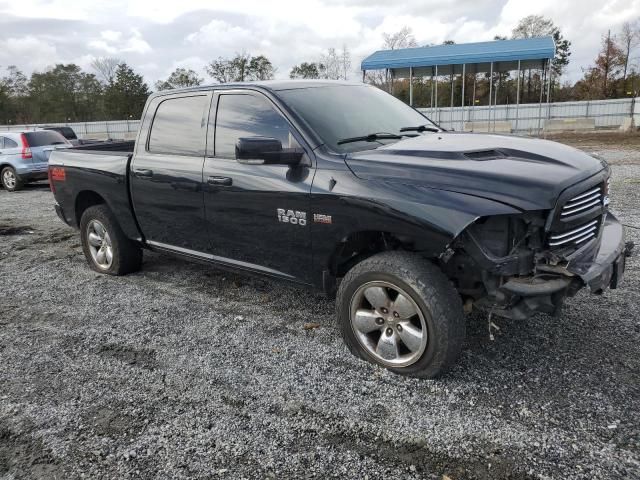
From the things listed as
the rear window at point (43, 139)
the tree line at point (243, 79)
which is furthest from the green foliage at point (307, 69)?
the rear window at point (43, 139)

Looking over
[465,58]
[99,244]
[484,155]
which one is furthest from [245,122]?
[465,58]

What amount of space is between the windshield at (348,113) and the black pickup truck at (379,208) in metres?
0.02

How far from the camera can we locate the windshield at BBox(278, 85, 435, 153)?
3.70 m

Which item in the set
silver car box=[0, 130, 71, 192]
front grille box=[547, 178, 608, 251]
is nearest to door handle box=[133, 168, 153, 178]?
front grille box=[547, 178, 608, 251]

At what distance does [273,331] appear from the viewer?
4109 mm

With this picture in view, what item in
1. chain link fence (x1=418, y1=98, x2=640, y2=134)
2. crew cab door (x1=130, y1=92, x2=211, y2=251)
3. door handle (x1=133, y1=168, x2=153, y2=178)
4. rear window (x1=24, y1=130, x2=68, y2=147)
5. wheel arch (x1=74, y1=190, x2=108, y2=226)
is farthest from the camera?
chain link fence (x1=418, y1=98, x2=640, y2=134)

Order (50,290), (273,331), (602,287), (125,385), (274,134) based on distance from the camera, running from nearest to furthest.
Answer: (602,287)
(125,385)
(274,134)
(273,331)
(50,290)

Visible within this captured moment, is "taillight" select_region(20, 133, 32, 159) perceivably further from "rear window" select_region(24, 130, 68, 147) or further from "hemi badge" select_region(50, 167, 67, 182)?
"hemi badge" select_region(50, 167, 67, 182)

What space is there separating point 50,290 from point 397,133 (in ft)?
12.9

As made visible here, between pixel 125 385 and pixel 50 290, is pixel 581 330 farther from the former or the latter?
pixel 50 290

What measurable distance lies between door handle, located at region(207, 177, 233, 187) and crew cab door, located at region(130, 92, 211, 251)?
14 centimetres

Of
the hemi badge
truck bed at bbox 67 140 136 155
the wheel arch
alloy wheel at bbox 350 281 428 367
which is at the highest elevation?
truck bed at bbox 67 140 136 155

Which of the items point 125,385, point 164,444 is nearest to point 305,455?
point 164,444

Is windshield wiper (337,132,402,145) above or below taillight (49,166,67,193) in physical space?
above
